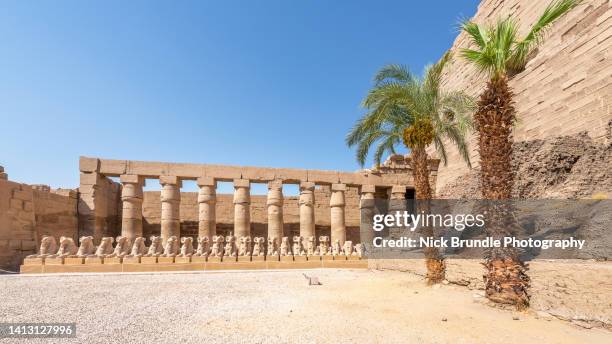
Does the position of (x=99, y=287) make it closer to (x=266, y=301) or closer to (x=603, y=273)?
(x=266, y=301)

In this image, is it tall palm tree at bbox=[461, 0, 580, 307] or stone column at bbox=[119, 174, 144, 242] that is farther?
stone column at bbox=[119, 174, 144, 242]

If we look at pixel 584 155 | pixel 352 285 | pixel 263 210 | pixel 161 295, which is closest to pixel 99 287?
pixel 161 295

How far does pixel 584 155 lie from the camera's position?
1053 centimetres

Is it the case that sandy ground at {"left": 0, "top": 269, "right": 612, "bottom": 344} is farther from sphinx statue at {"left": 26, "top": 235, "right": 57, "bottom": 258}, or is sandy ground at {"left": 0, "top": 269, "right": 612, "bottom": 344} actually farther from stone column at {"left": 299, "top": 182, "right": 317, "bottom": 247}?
stone column at {"left": 299, "top": 182, "right": 317, "bottom": 247}

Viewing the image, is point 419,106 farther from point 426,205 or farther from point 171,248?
point 171,248

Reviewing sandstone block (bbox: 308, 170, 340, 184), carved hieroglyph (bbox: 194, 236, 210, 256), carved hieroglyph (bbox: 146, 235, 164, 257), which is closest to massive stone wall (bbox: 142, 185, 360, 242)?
sandstone block (bbox: 308, 170, 340, 184)

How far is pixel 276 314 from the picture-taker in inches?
199

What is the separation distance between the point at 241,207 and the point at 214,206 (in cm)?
128

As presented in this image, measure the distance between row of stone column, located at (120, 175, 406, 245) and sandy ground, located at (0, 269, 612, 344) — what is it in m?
6.90

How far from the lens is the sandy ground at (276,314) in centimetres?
401

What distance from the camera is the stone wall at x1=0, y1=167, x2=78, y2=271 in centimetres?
1145

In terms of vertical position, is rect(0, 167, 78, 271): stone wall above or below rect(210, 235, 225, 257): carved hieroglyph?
above

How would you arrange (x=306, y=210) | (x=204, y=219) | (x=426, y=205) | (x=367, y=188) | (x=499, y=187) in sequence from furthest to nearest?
1. (x=367, y=188)
2. (x=306, y=210)
3. (x=204, y=219)
4. (x=426, y=205)
5. (x=499, y=187)

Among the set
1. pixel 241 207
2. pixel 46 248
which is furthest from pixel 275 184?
pixel 46 248
